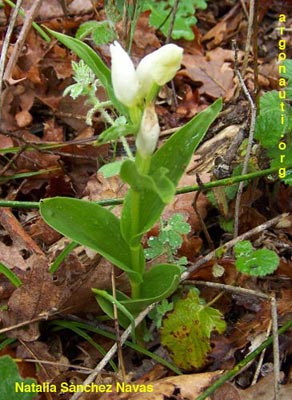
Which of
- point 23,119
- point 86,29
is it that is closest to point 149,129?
point 86,29

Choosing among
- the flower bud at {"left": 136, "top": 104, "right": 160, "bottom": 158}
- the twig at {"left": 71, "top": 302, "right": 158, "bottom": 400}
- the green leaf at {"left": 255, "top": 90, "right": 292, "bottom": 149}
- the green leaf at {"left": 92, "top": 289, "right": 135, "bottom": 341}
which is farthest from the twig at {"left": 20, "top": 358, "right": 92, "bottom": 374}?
the green leaf at {"left": 255, "top": 90, "right": 292, "bottom": 149}

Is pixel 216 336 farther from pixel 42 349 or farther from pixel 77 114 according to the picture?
pixel 77 114

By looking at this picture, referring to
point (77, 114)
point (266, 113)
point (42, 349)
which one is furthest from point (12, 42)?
point (42, 349)

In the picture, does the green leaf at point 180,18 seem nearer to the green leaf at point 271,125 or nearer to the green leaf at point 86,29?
the green leaf at point 86,29

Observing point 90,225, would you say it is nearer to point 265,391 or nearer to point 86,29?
point 265,391

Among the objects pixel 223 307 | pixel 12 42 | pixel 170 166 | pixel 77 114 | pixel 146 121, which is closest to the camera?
pixel 146 121
